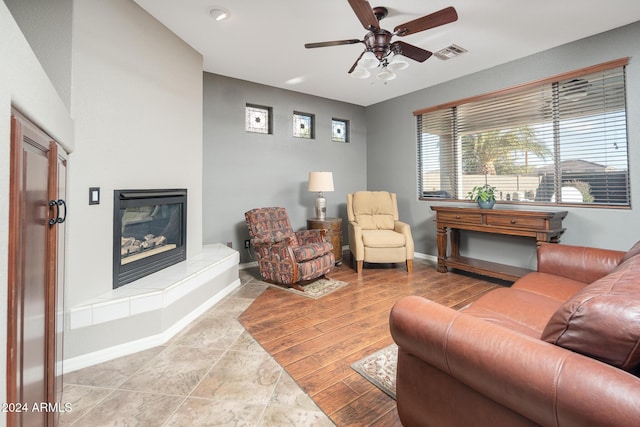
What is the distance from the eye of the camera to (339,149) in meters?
5.13

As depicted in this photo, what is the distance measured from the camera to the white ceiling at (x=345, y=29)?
2398 millimetres

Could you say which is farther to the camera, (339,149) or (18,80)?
(339,149)

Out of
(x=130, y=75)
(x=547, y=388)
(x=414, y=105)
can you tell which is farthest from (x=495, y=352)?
(x=414, y=105)

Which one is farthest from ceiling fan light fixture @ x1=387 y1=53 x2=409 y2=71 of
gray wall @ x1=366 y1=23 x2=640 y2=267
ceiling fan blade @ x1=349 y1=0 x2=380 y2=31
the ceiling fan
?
gray wall @ x1=366 y1=23 x2=640 y2=267

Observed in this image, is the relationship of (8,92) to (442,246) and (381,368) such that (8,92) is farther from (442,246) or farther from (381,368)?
(442,246)

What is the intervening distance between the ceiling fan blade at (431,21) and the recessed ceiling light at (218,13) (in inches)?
57.3

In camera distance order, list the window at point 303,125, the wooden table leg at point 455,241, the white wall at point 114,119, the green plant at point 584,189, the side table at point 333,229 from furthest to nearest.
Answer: the window at point 303,125, the side table at point 333,229, the wooden table leg at point 455,241, the green plant at point 584,189, the white wall at point 114,119

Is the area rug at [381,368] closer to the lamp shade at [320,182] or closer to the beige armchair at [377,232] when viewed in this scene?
the beige armchair at [377,232]

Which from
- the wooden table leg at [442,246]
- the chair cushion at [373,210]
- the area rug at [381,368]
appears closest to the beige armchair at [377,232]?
the chair cushion at [373,210]

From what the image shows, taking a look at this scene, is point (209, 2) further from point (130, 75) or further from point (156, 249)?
point (156, 249)

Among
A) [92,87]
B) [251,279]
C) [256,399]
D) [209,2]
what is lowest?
[256,399]

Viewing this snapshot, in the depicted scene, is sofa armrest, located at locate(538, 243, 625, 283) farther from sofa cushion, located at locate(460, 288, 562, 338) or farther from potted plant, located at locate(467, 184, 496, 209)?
potted plant, located at locate(467, 184, 496, 209)

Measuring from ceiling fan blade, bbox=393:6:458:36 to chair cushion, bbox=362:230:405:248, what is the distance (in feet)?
7.83

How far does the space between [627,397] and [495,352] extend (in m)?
0.28
